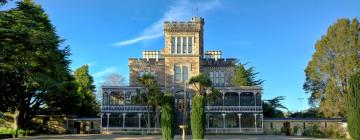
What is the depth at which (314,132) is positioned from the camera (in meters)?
44.6

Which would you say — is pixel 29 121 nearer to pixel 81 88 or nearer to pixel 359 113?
pixel 81 88

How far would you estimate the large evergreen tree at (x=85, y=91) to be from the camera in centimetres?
5304

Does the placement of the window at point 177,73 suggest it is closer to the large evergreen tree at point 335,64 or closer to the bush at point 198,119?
the large evergreen tree at point 335,64

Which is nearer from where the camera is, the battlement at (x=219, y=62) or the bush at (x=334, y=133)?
the bush at (x=334, y=133)

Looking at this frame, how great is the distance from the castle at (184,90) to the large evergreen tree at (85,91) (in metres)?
5.50

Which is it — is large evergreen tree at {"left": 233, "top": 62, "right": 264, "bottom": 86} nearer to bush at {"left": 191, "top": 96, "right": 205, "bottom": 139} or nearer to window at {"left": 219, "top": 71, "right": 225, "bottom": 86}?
window at {"left": 219, "top": 71, "right": 225, "bottom": 86}

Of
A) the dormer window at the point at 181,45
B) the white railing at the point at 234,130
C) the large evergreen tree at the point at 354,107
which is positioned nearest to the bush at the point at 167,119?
the large evergreen tree at the point at 354,107

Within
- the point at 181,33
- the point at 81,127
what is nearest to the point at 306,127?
the point at 181,33

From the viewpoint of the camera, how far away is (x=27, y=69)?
32375 mm

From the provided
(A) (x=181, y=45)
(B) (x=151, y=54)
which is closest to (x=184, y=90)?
(A) (x=181, y=45)

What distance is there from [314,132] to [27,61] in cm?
2934

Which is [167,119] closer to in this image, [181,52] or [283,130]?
[283,130]

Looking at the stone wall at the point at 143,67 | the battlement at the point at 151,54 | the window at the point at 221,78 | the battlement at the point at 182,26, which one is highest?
the battlement at the point at 182,26

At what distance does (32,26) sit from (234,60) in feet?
88.9
